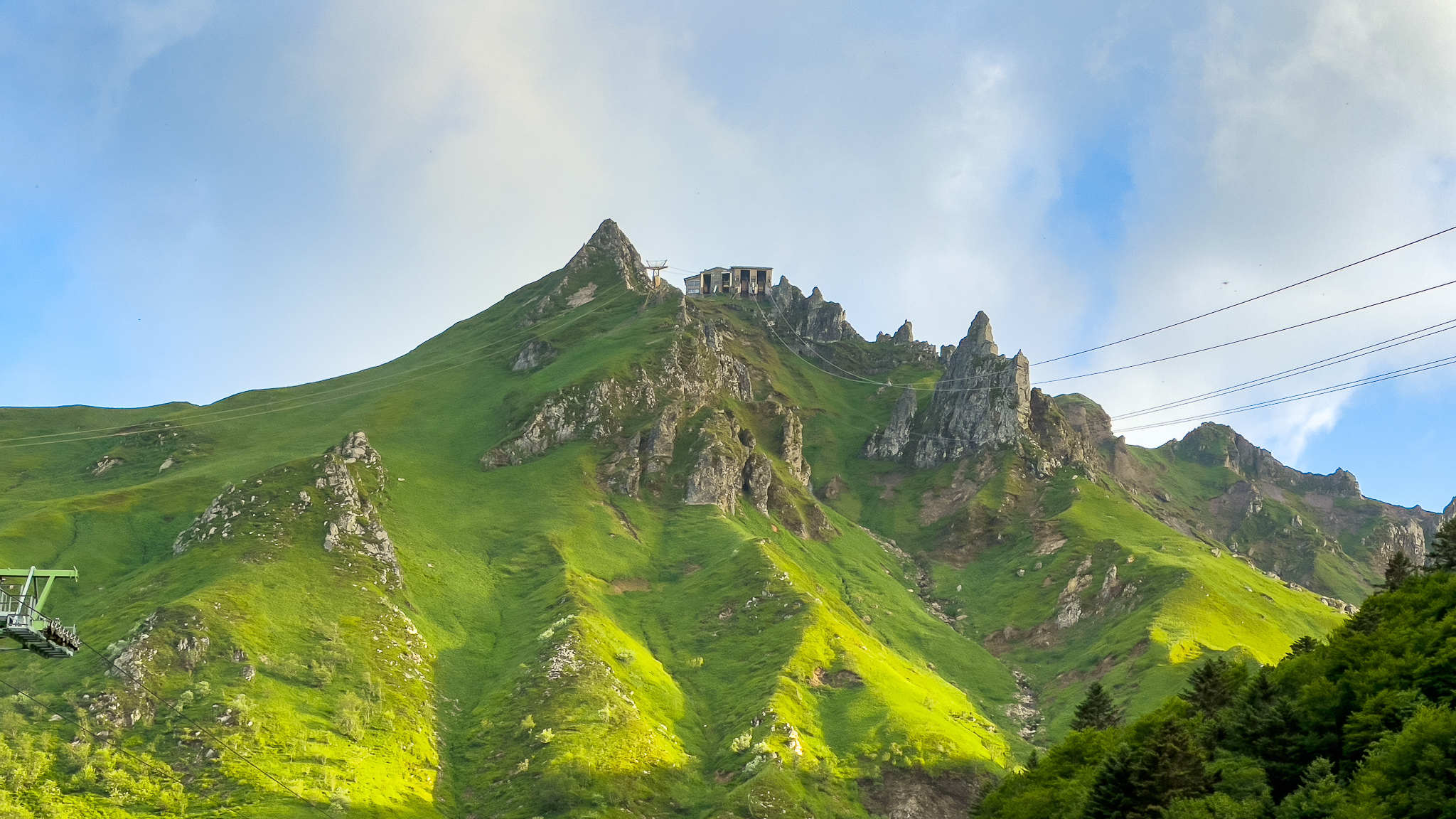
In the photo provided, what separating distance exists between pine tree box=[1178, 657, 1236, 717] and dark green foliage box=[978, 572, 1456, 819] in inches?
10.0

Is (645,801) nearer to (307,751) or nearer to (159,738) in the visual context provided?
(307,751)

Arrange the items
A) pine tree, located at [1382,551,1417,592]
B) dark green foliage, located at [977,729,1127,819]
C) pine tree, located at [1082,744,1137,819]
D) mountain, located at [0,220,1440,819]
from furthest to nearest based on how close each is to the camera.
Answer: mountain, located at [0,220,1440,819]
pine tree, located at [1382,551,1417,592]
dark green foliage, located at [977,729,1127,819]
pine tree, located at [1082,744,1137,819]

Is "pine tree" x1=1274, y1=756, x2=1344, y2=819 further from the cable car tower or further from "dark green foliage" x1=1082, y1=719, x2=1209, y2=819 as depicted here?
the cable car tower

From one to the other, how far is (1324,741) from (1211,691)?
1900 centimetres

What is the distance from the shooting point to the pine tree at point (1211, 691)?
94.0m

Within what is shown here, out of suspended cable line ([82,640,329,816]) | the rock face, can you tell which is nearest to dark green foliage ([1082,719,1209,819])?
suspended cable line ([82,640,329,816])

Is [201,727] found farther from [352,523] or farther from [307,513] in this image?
[307,513]

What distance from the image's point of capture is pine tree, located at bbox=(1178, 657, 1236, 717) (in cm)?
9400

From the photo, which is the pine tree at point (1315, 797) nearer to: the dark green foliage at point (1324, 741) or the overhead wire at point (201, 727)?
the dark green foliage at point (1324, 741)

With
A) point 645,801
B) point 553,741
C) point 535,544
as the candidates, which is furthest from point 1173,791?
point 535,544

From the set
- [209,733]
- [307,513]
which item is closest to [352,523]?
[307,513]

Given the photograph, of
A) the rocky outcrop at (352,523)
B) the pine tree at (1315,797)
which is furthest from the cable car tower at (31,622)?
the rocky outcrop at (352,523)

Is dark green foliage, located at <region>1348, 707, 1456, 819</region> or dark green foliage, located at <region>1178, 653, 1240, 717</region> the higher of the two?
dark green foliage, located at <region>1178, 653, 1240, 717</region>

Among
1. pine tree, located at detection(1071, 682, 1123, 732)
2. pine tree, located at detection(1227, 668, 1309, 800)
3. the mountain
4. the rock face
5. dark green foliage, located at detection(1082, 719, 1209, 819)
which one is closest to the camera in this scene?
dark green foliage, located at detection(1082, 719, 1209, 819)
